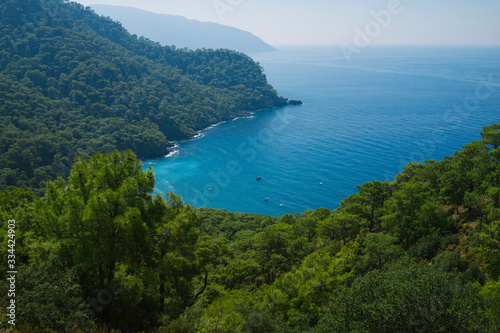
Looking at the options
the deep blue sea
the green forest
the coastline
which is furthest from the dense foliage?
the coastline

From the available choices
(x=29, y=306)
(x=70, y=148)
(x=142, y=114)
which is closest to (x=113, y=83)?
(x=142, y=114)

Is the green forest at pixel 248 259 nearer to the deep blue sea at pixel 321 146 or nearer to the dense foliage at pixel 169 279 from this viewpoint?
the dense foliage at pixel 169 279

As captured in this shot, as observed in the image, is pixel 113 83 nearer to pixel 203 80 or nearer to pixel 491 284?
pixel 203 80

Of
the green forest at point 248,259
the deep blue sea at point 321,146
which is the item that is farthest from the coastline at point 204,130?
the green forest at point 248,259

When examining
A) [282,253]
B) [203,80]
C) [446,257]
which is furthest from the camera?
[203,80]

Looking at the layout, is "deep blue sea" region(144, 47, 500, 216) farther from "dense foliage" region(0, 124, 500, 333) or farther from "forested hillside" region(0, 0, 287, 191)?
"dense foliage" region(0, 124, 500, 333)
